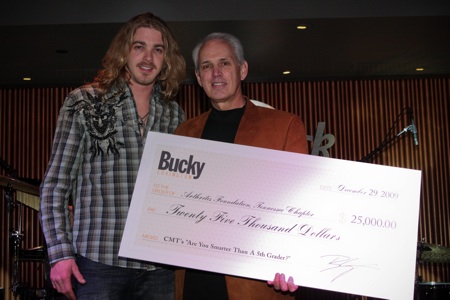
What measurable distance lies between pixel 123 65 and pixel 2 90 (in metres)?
6.43

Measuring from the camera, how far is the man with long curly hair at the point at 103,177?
203 centimetres

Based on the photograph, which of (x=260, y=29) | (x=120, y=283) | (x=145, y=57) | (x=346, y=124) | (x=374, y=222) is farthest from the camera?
(x=346, y=124)

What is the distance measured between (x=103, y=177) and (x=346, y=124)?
20.4 feet

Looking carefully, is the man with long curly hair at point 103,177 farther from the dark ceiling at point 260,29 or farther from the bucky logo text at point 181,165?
the dark ceiling at point 260,29

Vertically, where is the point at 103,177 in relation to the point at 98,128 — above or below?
below

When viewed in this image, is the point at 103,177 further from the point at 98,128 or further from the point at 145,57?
the point at 145,57

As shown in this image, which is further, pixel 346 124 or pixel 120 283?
pixel 346 124

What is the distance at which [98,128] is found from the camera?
6.92 feet

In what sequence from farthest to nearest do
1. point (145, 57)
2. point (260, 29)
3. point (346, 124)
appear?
point (346, 124) → point (260, 29) → point (145, 57)

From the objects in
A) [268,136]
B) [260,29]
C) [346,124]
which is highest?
[260,29]

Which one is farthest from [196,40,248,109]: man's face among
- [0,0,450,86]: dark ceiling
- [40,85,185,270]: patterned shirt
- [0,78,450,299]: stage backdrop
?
[0,78,450,299]: stage backdrop

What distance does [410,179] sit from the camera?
6.28ft

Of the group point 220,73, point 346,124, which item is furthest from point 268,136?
point 346,124

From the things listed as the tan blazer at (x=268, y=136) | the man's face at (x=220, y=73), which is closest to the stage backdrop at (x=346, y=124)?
the man's face at (x=220, y=73)
